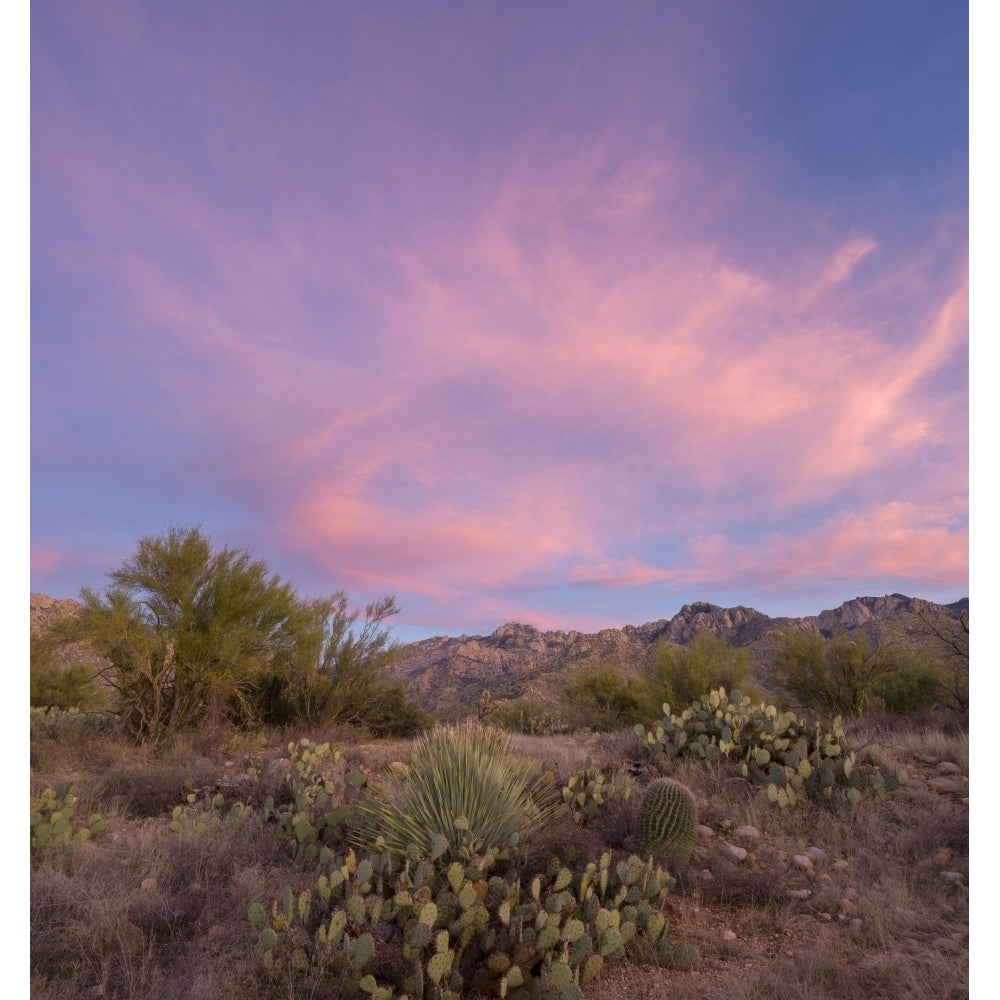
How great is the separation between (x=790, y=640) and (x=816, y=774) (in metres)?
13.0

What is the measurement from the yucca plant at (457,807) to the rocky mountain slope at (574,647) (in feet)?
56.3

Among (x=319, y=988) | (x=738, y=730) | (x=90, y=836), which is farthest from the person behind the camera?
(x=738, y=730)

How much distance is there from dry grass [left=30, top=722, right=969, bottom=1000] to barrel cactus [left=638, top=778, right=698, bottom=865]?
21 centimetres

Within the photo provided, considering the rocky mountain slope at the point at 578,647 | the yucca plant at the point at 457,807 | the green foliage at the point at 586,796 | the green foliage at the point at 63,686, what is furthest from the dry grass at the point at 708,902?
the rocky mountain slope at the point at 578,647

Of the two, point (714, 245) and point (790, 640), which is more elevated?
point (714, 245)

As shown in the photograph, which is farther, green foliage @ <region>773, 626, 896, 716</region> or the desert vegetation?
green foliage @ <region>773, 626, 896, 716</region>

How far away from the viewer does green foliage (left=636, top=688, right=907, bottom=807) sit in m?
7.44

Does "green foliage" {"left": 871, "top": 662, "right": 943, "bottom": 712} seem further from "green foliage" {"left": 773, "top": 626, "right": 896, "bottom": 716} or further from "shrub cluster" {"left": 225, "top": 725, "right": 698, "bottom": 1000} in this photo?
"shrub cluster" {"left": 225, "top": 725, "right": 698, "bottom": 1000}

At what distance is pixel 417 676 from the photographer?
35.5 meters

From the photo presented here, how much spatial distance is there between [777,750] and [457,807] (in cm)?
456

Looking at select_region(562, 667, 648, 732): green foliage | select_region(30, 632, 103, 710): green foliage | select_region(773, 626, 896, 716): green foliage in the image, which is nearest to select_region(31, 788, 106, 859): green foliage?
select_region(562, 667, 648, 732): green foliage

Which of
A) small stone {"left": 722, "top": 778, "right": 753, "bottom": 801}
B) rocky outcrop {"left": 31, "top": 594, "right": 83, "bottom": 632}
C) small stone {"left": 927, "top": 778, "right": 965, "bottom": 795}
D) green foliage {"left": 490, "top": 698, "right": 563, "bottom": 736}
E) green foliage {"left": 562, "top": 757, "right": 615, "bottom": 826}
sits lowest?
green foliage {"left": 490, "top": 698, "right": 563, "bottom": 736}
